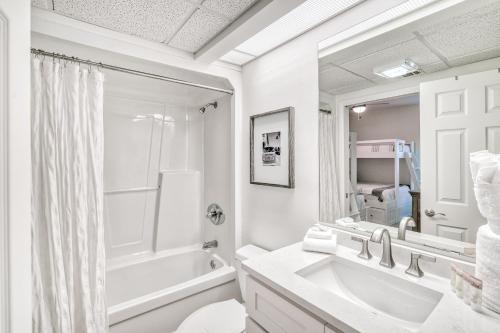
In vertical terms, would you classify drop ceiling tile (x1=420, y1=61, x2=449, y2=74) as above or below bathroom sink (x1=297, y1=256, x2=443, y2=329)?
above

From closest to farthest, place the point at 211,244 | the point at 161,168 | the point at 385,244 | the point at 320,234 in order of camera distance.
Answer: the point at 385,244, the point at 320,234, the point at 211,244, the point at 161,168

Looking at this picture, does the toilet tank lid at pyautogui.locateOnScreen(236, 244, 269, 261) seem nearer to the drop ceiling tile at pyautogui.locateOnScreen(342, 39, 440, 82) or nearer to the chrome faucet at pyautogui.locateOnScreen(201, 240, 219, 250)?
the chrome faucet at pyautogui.locateOnScreen(201, 240, 219, 250)

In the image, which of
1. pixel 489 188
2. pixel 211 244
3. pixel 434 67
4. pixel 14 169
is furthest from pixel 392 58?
pixel 211 244

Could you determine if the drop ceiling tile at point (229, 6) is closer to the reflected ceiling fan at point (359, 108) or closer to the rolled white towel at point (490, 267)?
the reflected ceiling fan at point (359, 108)

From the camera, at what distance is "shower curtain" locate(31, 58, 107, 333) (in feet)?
4.08

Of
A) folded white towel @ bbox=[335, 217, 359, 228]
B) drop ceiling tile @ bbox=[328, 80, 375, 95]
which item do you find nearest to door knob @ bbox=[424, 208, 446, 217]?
folded white towel @ bbox=[335, 217, 359, 228]

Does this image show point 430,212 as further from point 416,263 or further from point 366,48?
point 366,48

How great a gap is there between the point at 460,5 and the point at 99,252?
7.18 feet

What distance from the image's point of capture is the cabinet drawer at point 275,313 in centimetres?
89

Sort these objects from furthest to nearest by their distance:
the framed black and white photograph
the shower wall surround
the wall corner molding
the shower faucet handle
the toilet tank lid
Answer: the shower faucet handle → the shower wall surround → the toilet tank lid → the framed black and white photograph → the wall corner molding

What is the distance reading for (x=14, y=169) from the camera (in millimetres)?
940

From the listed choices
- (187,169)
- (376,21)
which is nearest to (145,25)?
(376,21)

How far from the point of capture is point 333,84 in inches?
58.4

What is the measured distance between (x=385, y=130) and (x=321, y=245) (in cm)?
71
